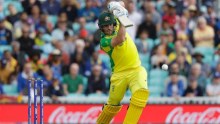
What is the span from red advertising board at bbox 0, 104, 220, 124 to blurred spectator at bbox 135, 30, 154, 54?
237 cm

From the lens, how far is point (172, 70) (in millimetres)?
17859

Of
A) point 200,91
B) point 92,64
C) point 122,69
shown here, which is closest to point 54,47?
point 92,64

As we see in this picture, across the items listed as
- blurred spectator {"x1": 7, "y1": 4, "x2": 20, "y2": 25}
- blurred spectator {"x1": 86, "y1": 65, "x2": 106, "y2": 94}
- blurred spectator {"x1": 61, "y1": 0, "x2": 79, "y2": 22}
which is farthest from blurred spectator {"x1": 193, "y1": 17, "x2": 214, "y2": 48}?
blurred spectator {"x1": 7, "y1": 4, "x2": 20, "y2": 25}

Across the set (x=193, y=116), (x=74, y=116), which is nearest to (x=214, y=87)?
(x=193, y=116)

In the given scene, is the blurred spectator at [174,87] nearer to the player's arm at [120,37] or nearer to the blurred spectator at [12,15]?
the blurred spectator at [12,15]

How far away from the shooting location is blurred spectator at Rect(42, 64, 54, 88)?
17469mm

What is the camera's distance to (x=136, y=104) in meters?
11.7

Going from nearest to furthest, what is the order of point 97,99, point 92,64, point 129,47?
point 129,47
point 97,99
point 92,64

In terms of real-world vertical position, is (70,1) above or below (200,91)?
above

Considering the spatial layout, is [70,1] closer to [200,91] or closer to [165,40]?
[165,40]

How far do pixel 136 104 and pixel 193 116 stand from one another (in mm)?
5204

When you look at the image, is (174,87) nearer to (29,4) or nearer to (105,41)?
(29,4)

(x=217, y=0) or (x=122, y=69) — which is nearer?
(x=122, y=69)

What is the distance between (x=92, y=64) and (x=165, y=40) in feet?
5.72
